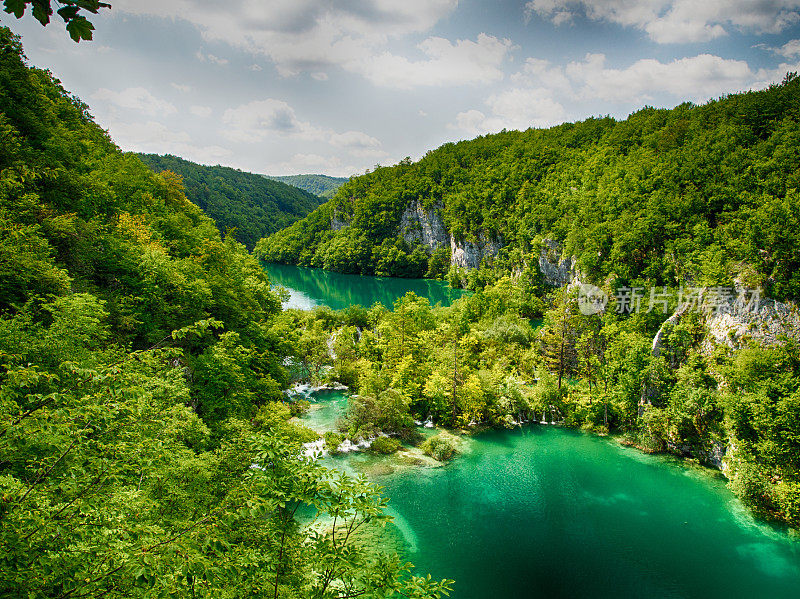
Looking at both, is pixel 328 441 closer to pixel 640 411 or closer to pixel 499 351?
pixel 499 351

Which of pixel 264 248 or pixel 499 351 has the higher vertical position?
pixel 264 248

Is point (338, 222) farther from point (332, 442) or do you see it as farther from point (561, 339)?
point (332, 442)

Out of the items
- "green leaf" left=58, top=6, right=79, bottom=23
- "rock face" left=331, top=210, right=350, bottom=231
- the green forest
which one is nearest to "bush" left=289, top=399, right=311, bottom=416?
the green forest

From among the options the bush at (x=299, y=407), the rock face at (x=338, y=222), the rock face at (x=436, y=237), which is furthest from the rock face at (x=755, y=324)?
the rock face at (x=338, y=222)

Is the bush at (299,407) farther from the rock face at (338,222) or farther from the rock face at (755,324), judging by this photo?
the rock face at (338,222)

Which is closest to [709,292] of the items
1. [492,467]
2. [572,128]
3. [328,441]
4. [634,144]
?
[492,467]

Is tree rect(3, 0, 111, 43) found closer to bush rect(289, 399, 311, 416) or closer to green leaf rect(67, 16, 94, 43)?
green leaf rect(67, 16, 94, 43)
